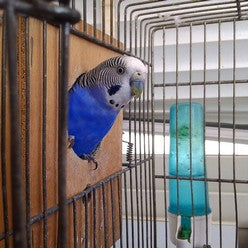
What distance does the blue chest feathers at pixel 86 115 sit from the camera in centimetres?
52

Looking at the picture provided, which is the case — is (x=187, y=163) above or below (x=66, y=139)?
below

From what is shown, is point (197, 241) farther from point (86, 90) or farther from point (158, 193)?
point (158, 193)

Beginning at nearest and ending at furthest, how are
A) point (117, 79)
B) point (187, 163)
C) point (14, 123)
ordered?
1. point (14, 123)
2. point (117, 79)
3. point (187, 163)

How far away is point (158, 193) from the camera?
1.56 meters

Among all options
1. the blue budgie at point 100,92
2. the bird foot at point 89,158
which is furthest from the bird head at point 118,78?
the bird foot at point 89,158

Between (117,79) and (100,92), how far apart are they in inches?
1.4

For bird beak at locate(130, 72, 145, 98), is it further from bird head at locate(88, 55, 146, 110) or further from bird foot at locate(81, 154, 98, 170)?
bird foot at locate(81, 154, 98, 170)

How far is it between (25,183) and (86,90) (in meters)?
0.20

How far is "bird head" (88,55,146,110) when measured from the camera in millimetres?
515

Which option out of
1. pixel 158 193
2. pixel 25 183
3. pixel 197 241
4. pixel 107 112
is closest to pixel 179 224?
pixel 197 241

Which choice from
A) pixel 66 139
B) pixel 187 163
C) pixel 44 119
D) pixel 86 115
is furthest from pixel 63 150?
pixel 187 163

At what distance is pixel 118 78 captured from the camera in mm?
518

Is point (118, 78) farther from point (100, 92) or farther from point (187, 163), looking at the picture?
Answer: point (187, 163)

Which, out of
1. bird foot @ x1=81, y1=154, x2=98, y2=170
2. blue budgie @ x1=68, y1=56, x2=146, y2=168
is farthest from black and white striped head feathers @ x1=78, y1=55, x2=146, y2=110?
bird foot @ x1=81, y1=154, x2=98, y2=170
